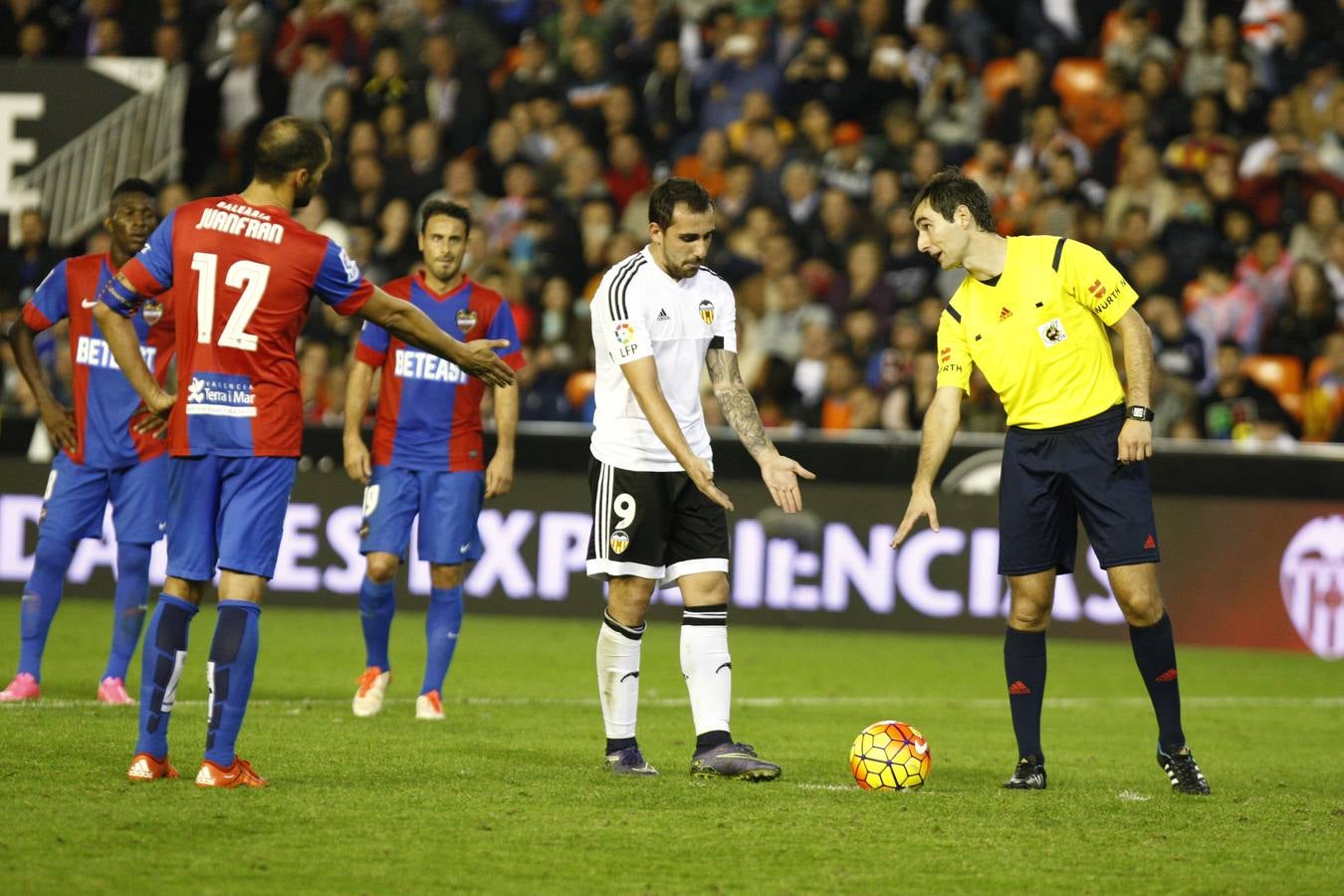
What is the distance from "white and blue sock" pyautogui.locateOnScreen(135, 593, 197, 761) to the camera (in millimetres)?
6398

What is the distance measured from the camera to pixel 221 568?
6.36m

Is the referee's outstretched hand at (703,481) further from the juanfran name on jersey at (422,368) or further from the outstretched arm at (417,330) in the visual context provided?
the juanfran name on jersey at (422,368)

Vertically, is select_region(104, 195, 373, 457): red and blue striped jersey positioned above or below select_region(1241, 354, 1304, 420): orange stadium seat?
below

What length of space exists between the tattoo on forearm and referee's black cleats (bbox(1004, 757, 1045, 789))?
164cm

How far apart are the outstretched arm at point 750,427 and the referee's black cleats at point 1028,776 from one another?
55.2 inches

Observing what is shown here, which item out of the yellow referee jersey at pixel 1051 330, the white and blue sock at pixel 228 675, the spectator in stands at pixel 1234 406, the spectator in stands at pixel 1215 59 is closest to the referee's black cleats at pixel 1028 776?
the yellow referee jersey at pixel 1051 330

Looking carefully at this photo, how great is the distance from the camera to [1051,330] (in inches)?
288

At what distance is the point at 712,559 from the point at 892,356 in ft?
28.7

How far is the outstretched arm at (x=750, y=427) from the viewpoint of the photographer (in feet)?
22.5

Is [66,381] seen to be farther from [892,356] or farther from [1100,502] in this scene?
[1100,502]

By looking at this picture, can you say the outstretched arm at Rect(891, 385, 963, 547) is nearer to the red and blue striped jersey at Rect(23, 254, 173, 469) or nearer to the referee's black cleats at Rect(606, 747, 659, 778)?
the referee's black cleats at Rect(606, 747, 659, 778)

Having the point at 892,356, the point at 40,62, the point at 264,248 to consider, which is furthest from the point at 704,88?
the point at 264,248

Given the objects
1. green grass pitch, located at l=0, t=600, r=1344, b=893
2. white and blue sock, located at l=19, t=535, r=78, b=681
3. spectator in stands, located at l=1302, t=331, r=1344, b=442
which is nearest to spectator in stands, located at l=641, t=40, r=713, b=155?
spectator in stands, located at l=1302, t=331, r=1344, b=442

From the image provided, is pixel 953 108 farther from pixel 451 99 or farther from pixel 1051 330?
pixel 1051 330
